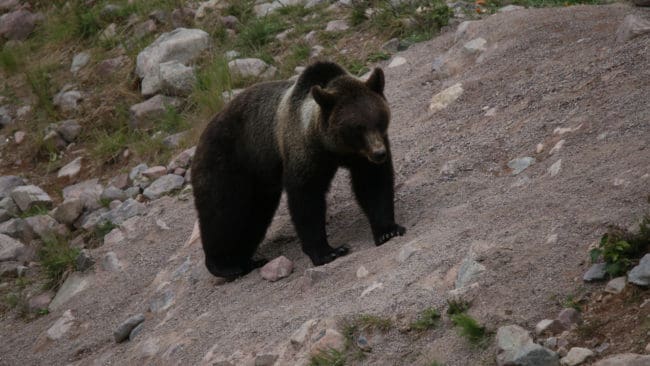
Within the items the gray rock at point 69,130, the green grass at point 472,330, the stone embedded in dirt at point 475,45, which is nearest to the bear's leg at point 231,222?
the stone embedded in dirt at point 475,45

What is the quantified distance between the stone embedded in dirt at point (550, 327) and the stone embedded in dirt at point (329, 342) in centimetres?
120

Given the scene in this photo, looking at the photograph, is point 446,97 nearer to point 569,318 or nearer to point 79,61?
point 569,318

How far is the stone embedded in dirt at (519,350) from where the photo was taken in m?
4.21

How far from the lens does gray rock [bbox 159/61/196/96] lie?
1269 centimetres

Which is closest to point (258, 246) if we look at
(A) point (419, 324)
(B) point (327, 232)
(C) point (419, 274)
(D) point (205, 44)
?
(B) point (327, 232)

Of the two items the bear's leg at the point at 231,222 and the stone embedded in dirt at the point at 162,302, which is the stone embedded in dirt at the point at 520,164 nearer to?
the bear's leg at the point at 231,222

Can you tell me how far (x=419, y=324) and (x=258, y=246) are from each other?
11.9 ft

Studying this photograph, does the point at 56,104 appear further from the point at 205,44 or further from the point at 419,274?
the point at 419,274

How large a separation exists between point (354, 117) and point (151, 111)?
255 inches

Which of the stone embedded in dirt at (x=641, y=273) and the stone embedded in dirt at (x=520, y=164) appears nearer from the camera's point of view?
the stone embedded in dirt at (x=641, y=273)

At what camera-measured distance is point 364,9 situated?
39.7ft

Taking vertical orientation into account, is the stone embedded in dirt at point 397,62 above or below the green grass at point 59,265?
above

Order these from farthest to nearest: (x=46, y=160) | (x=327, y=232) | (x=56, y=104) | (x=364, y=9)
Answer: (x=56, y=104) → (x=46, y=160) → (x=364, y=9) → (x=327, y=232)

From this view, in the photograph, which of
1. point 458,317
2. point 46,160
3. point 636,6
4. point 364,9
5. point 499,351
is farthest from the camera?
Answer: point 46,160
